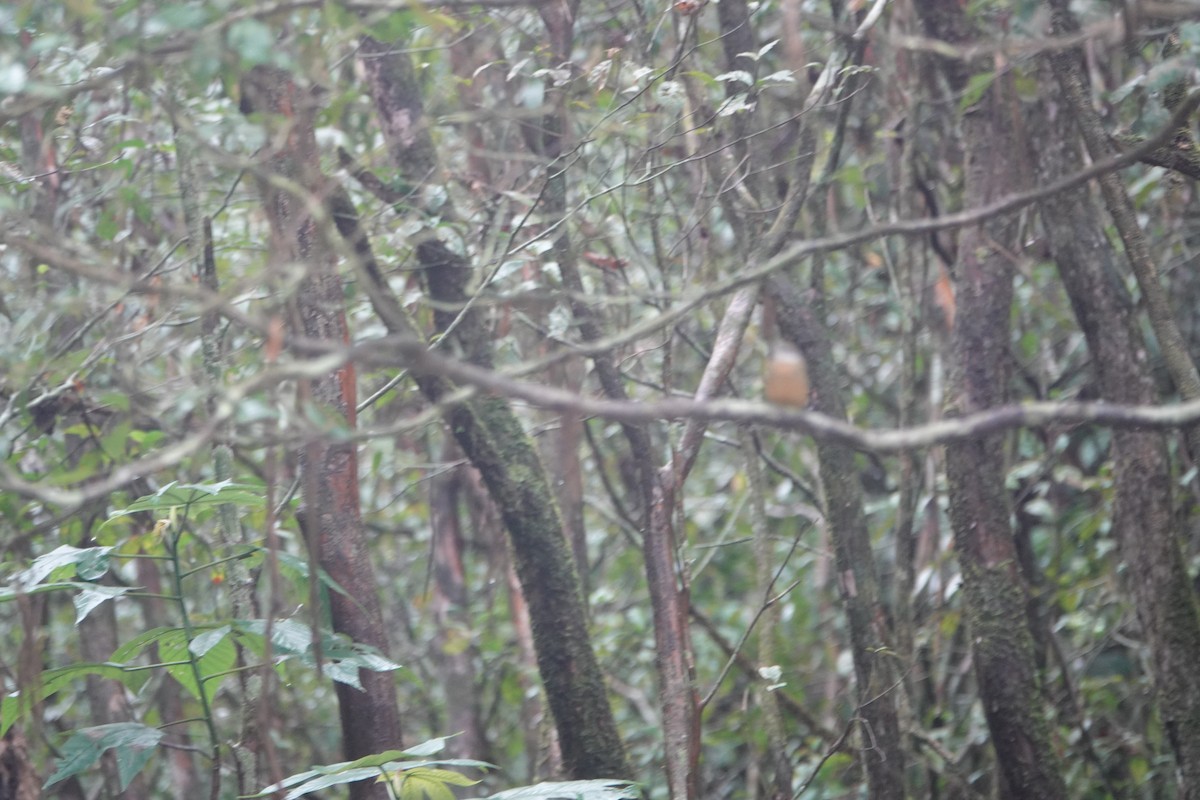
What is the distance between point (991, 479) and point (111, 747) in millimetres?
1929

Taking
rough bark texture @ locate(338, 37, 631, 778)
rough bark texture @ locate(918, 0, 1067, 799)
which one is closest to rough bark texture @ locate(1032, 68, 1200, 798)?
rough bark texture @ locate(918, 0, 1067, 799)

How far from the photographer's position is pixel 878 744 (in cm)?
246

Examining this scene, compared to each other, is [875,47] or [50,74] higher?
[875,47]

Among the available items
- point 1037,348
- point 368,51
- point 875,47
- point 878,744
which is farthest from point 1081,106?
point 1037,348

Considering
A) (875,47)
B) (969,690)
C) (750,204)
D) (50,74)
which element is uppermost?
(875,47)

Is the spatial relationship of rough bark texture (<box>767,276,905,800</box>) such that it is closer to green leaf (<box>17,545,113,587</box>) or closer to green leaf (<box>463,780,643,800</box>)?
green leaf (<box>463,780,643,800</box>)

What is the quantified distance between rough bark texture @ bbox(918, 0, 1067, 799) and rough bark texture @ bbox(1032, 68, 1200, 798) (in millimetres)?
166

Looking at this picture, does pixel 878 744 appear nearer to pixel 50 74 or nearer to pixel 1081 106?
pixel 1081 106

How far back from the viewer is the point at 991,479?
101 inches

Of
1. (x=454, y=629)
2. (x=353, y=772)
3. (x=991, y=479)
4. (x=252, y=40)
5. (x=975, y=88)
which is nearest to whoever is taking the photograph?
(x=252, y=40)

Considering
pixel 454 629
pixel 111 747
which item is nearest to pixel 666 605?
pixel 111 747

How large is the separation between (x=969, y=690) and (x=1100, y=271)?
6.19ft

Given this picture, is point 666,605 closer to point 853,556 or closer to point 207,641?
point 853,556

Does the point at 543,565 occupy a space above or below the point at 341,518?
below
